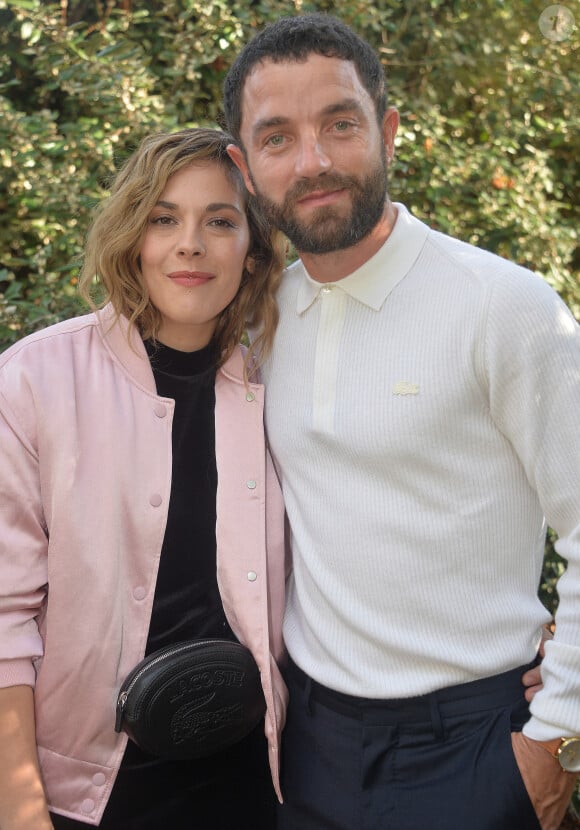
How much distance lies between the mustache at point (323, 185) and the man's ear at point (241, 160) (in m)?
0.17

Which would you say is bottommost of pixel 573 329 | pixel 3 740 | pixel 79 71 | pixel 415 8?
pixel 3 740

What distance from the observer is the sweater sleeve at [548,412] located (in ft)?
6.08

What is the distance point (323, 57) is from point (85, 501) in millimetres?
1194

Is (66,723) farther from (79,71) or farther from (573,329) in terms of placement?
(79,71)

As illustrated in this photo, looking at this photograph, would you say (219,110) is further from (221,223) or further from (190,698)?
(190,698)

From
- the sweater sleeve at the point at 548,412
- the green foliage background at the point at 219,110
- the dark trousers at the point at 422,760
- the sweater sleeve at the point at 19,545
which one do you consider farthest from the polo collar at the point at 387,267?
the green foliage background at the point at 219,110

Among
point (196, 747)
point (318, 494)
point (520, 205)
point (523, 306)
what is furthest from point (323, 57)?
point (520, 205)

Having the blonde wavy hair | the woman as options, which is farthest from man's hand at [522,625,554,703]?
the blonde wavy hair

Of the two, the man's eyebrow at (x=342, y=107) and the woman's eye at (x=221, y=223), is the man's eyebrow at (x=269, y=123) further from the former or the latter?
the woman's eye at (x=221, y=223)

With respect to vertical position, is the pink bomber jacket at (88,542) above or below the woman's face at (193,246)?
below

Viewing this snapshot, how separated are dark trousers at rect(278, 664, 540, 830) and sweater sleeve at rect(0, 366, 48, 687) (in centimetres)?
68

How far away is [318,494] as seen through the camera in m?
2.12

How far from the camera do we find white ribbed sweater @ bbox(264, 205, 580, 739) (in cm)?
187

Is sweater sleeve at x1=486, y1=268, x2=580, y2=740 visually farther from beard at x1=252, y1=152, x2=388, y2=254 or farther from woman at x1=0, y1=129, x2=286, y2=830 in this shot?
woman at x1=0, y1=129, x2=286, y2=830
